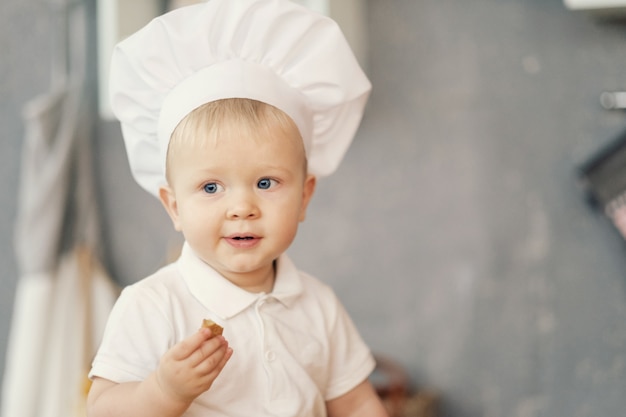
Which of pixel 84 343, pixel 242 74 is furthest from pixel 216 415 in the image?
pixel 84 343

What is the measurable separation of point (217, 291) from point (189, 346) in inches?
6.2

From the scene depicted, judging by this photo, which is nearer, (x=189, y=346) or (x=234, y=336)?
(x=189, y=346)

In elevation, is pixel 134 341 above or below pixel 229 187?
below

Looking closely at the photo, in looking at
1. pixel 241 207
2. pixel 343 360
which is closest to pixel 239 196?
pixel 241 207

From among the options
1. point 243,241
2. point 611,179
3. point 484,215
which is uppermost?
point 243,241

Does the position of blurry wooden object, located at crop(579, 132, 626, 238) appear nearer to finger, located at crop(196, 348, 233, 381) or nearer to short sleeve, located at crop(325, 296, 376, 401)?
short sleeve, located at crop(325, 296, 376, 401)

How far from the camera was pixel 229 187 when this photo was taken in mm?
899

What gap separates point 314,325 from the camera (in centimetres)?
102

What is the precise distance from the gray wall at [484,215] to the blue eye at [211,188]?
1202 mm

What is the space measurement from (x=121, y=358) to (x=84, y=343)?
1.28 m

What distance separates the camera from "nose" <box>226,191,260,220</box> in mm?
882

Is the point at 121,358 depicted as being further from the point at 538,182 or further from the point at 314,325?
the point at 538,182

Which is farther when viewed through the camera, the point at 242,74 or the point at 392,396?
the point at 392,396

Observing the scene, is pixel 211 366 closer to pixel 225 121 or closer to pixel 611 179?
pixel 225 121
